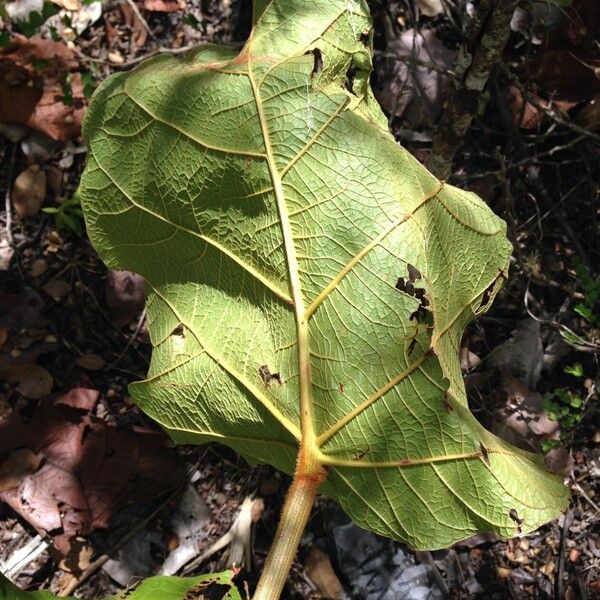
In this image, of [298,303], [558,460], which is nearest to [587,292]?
[558,460]

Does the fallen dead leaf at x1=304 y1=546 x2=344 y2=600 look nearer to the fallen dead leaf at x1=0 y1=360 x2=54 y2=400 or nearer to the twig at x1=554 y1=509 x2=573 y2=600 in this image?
the twig at x1=554 y1=509 x2=573 y2=600

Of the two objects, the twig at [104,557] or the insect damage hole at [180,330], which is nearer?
the insect damage hole at [180,330]

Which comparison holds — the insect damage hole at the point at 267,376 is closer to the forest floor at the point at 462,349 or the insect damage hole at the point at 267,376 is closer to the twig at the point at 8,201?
the forest floor at the point at 462,349

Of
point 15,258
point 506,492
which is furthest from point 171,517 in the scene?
point 506,492

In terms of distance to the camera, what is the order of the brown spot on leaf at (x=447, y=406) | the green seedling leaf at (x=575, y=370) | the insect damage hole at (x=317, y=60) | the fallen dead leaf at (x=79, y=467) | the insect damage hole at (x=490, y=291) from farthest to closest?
the fallen dead leaf at (x=79, y=467) → the green seedling leaf at (x=575, y=370) → the insect damage hole at (x=490, y=291) → the insect damage hole at (x=317, y=60) → the brown spot on leaf at (x=447, y=406)

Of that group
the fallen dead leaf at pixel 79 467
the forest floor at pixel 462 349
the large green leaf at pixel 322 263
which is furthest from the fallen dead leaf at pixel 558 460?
the fallen dead leaf at pixel 79 467

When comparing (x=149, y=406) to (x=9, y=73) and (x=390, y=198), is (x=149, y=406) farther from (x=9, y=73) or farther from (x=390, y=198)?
(x=9, y=73)

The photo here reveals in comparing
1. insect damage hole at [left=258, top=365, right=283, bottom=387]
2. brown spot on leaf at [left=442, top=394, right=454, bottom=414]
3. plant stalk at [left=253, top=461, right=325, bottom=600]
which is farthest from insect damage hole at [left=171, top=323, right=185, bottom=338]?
brown spot on leaf at [left=442, top=394, right=454, bottom=414]
